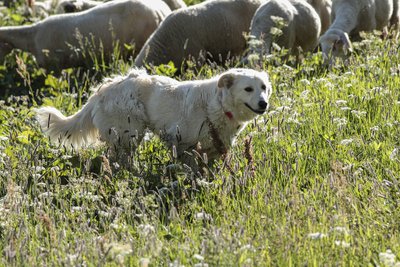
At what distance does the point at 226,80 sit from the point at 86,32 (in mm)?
7476

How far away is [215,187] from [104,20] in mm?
8500

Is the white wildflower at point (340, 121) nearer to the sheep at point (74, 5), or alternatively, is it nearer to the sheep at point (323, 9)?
the sheep at point (323, 9)

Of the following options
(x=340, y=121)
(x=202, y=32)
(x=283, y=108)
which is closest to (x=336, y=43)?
(x=202, y=32)

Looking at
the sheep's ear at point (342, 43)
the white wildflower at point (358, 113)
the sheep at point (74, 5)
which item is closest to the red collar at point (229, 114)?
the white wildflower at point (358, 113)

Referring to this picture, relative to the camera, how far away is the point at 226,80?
7.24m

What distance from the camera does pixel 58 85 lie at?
11.1 metres

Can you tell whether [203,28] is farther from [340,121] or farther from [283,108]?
[340,121]

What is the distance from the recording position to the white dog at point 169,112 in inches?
285

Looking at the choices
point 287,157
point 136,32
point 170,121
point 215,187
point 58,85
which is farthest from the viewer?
point 136,32

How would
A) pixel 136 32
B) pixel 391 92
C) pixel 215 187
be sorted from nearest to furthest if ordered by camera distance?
pixel 215 187 < pixel 391 92 < pixel 136 32

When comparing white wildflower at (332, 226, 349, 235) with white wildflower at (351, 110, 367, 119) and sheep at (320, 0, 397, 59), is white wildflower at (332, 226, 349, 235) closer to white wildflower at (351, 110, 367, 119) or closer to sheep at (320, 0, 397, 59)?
white wildflower at (351, 110, 367, 119)

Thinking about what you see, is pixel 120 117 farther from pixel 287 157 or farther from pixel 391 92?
pixel 391 92

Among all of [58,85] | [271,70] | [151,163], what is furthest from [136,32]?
[151,163]

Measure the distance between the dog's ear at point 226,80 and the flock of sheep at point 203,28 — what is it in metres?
3.54
